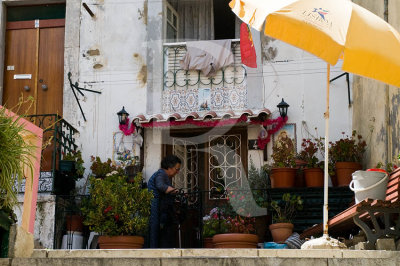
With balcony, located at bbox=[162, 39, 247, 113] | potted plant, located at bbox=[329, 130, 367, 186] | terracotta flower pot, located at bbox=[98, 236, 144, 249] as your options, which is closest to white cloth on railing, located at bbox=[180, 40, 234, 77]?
balcony, located at bbox=[162, 39, 247, 113]

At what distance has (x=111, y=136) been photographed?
1353 centimetres

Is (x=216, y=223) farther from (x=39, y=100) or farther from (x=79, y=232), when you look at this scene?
(x=39, y=100)

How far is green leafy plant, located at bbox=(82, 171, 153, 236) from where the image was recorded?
10.7m

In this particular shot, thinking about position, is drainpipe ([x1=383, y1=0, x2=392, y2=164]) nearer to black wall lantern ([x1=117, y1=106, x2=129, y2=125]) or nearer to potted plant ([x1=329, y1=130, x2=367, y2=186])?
potted plant ([x1=329, y1=130, x2=367, y2=186])

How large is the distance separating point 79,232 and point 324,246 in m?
5.97

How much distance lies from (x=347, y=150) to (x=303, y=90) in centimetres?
159

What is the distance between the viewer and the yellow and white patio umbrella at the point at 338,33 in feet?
23.5

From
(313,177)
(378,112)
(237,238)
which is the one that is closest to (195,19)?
(313,177)

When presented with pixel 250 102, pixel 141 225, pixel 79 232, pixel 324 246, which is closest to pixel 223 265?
pixel 324 246

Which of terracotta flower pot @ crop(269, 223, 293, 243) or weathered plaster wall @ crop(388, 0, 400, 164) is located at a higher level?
weathered plaster wall @ crop(388, 0, 400, 164)

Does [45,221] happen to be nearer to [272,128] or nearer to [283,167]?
[283,167]

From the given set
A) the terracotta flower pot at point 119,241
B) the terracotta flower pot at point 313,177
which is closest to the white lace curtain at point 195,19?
the terracotta flower pot at point 313,177

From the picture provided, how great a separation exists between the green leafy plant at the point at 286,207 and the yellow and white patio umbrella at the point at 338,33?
160 inches

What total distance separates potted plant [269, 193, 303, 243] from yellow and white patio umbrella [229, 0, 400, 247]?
3687mm
